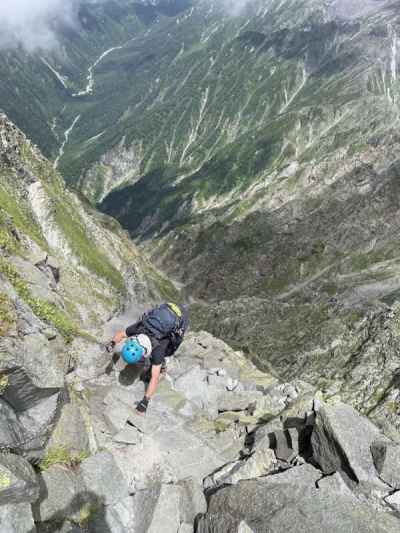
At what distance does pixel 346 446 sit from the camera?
15539 mm

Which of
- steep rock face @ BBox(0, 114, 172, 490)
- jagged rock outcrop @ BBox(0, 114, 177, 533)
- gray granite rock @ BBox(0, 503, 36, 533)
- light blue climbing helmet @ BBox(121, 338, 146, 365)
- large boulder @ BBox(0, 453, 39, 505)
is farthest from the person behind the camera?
light blue climbing helmet @ BBox(121, 338, 146, 365)

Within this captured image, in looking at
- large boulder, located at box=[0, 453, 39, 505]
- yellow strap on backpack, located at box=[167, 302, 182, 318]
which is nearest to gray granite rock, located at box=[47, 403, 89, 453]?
large boulder, located at box=[0, 453, 39, 505]

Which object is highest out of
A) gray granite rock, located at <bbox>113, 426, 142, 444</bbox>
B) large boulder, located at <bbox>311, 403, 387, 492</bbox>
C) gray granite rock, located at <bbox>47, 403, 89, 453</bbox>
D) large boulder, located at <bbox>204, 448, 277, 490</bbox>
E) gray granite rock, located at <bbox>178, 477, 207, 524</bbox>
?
gray granite rock, located at <bbox>47, 403, 89, 453</bbox>

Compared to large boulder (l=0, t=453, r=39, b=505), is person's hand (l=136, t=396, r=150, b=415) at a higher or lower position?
lower

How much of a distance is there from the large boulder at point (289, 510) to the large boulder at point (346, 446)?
1.52 metres

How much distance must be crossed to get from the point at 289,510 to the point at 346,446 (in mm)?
3628

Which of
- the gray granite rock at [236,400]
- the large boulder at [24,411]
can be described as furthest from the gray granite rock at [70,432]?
the gray granite rock at [236,400]

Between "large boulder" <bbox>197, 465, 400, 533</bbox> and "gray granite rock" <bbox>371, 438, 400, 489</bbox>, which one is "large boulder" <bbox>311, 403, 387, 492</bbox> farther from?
"large boulder" <bbox>197, 465, 400, 533</bbox>

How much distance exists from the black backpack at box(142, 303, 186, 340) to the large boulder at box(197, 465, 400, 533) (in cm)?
668

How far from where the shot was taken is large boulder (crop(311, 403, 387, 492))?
50.1ft

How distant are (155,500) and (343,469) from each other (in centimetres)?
597

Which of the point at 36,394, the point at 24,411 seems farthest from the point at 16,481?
the point at 36,394

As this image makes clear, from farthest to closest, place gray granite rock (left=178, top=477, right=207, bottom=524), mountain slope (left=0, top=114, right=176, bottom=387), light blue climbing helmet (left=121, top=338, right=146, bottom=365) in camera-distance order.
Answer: light blue climbing helmet (left=121, top=338, right=146, bottom=365) → mountain slope (left=0, top=114, right=176, bottom=387) → gray granite rock (left=178, top=477, right=207, bottom=524)

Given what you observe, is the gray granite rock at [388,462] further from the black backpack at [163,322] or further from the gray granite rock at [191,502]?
the black backpack at [163,322]
